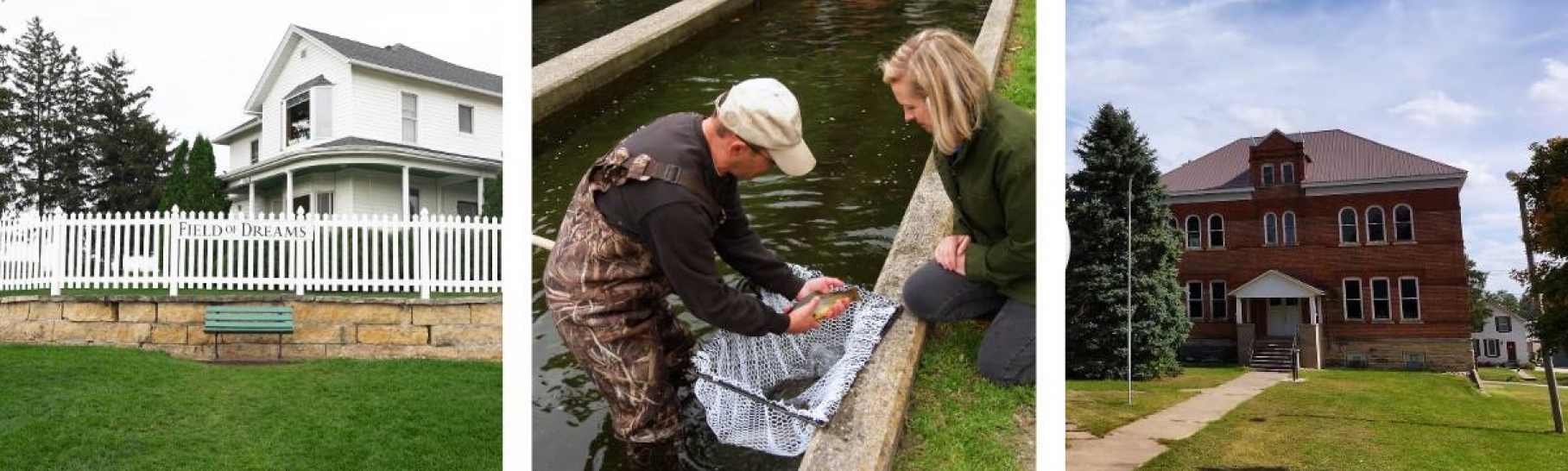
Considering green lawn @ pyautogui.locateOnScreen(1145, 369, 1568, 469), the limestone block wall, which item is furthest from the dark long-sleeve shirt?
the limestone block wall

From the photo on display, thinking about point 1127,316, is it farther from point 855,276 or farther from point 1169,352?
point 855,276

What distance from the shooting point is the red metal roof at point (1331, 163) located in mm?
4758

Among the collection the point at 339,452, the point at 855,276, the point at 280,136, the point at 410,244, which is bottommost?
the point at 339,452

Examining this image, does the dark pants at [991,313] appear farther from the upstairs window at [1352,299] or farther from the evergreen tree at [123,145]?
the evergreen tree at [123,145]

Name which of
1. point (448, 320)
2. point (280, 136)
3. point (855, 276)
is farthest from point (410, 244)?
point (855, 276)

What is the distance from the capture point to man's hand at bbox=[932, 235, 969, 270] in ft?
7.75

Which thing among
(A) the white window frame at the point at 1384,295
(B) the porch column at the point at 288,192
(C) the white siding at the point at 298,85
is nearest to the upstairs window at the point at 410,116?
(C) the white siding at the point at 298,85

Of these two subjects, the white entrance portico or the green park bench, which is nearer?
the white entrance portico

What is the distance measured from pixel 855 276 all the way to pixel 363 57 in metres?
6.73

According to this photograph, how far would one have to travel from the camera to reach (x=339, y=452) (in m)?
5.92

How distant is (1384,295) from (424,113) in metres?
6.61

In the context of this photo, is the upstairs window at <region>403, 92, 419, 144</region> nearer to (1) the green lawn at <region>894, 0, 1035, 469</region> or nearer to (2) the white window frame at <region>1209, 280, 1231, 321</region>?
(2) the white window frame at <region>1209, 280, 1231, 321</region>

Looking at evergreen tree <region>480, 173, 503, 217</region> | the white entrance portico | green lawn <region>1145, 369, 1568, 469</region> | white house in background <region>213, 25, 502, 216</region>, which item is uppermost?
white house in background <region>213, 25, 502, 216</region>

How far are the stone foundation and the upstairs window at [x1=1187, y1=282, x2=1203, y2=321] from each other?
27.4 inches
